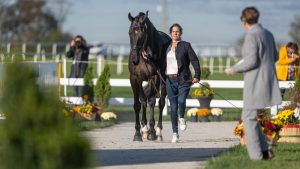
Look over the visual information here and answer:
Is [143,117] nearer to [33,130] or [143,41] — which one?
[143,41]

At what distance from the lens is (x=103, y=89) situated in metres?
24.7

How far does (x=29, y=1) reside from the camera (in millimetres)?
91062

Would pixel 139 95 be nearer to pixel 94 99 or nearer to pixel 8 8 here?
pixel 94 99

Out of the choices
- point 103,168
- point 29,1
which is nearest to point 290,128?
point 103,168

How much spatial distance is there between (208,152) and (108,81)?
10.1m

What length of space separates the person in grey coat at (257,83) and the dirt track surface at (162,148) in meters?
0.91

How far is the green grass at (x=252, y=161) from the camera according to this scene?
1230 centimetres

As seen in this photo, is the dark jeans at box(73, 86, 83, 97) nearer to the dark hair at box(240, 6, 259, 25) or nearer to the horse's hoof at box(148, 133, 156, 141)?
the horse's hoof at box(148, 133, 156, 141)

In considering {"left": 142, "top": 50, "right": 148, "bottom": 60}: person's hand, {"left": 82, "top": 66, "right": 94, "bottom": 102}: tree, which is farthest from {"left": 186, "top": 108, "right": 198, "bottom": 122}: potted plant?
{"left": 142, "top": 50, "right": 148, "bottom": 60}: person's hand

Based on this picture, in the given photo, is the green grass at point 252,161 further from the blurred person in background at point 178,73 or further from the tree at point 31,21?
the tree at point 31,21

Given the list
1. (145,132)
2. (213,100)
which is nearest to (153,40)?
(145,132)

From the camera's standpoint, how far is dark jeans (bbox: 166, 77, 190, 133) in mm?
17017

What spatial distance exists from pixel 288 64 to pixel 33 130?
1906 centimetres

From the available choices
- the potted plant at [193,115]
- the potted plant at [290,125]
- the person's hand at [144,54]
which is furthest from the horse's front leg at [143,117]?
the potted plant at [193,115]
